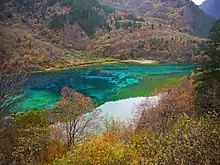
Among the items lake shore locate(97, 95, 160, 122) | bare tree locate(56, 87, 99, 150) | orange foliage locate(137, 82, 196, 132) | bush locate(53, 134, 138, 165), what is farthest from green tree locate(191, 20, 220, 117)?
bush locate(53, 134, 138, 165)

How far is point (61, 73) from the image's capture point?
182500 millimetres

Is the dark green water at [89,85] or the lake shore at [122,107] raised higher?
the lake shore at [122,107]

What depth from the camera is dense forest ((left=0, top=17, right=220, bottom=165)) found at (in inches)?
849

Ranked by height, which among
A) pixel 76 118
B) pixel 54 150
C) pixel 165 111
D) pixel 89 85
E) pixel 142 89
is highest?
pixel 76 118

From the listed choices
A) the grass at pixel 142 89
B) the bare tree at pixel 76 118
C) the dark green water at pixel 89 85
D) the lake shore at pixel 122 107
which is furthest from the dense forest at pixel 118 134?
the grass at pixel 142 89

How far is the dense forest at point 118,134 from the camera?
70.7 ft

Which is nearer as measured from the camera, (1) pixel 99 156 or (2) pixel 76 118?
(1) pixel 99 156

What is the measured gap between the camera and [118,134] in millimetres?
53875

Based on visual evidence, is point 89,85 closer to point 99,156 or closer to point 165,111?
point 165,111

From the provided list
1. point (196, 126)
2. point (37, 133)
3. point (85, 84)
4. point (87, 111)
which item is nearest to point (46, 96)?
point (85, 84)

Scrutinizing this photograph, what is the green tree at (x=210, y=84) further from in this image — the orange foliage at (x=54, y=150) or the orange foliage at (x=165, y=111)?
the orange foliage at (x=54, y=150)

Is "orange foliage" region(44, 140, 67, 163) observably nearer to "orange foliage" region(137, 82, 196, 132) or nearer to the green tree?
"orange foliage" region(137, 82, 196, 132)

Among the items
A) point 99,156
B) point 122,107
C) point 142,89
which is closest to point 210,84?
point 122,107

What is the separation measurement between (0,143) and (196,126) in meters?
19.8
